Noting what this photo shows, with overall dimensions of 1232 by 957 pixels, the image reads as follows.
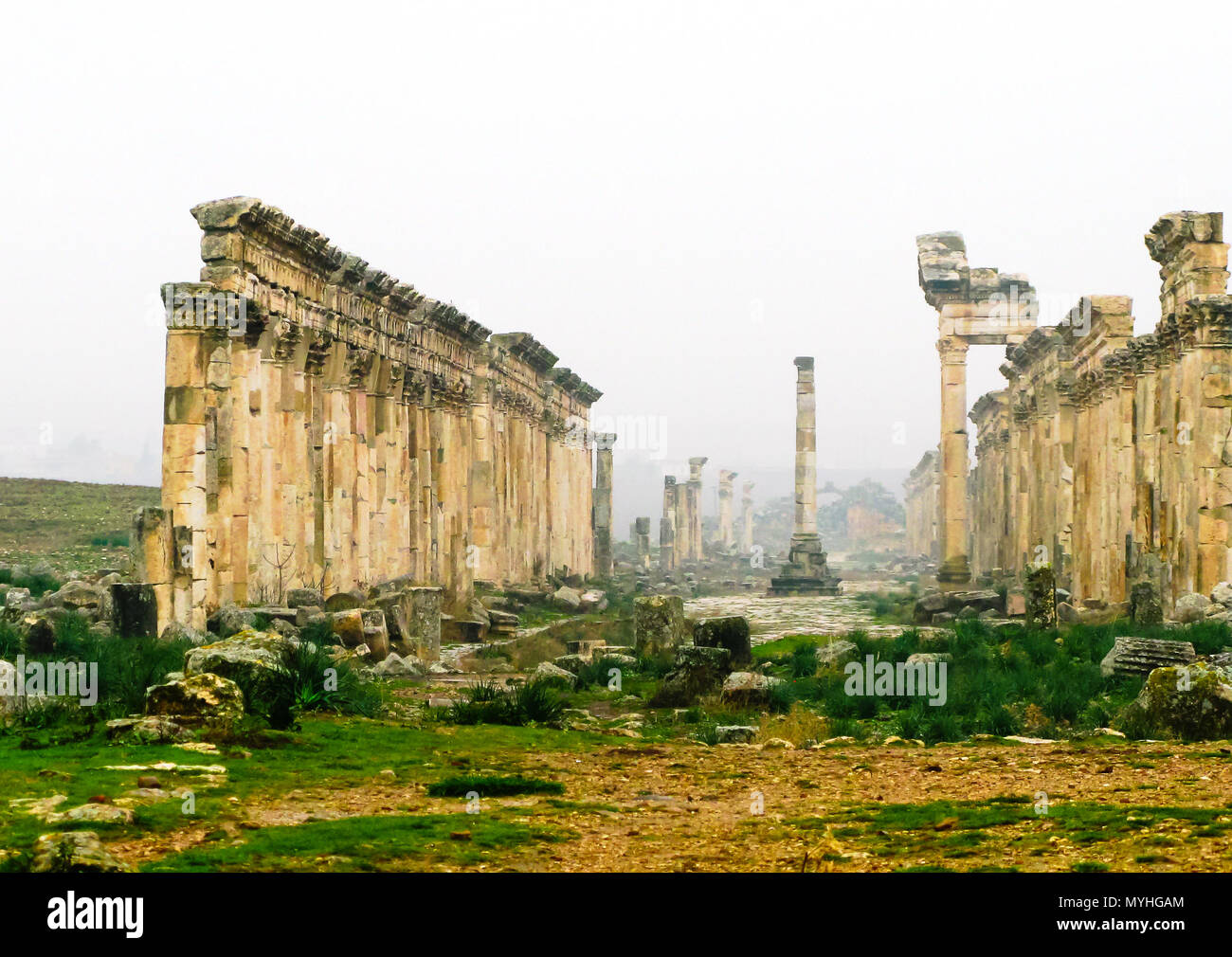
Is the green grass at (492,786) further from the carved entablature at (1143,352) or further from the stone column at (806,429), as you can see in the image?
the stone column at (806,429)

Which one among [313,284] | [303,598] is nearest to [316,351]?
[313,284]

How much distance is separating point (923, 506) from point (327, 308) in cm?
5239

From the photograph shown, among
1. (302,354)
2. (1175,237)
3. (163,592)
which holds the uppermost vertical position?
(1175,237)

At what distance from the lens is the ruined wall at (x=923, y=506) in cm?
6581

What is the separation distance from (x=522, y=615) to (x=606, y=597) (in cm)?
738

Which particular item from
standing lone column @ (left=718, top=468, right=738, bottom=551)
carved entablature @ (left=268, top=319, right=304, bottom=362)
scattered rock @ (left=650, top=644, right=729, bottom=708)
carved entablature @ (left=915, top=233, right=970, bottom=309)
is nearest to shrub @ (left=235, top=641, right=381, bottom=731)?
scattered rock @ (left=650, top=644, right=729, bottom=708)

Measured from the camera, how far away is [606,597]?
37.3m

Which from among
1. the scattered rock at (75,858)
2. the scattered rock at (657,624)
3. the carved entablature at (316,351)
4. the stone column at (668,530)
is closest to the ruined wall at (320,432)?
the carved entablature at (316,351)

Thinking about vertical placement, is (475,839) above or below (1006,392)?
below

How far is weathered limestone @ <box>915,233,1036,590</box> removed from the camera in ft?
121

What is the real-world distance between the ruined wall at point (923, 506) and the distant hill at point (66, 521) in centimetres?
3083
